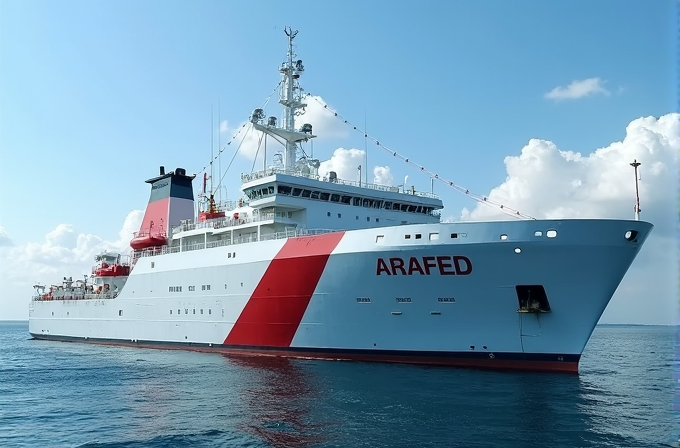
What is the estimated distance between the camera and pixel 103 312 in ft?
102

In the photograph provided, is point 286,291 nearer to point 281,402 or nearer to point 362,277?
point 362,277

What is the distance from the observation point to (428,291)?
1728 cm

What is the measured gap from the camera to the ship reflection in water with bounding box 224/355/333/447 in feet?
34.8

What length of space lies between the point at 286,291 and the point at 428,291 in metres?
5.43

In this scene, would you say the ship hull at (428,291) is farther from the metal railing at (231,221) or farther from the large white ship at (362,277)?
the metal railing at (231,221)

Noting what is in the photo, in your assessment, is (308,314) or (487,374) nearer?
(487,374)

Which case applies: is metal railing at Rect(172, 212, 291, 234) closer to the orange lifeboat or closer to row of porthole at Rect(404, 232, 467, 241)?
the orange lifeboat

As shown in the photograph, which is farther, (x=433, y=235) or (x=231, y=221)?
(x=231, y=221)

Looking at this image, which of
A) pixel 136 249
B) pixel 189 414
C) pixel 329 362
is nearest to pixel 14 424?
pixel 189 414

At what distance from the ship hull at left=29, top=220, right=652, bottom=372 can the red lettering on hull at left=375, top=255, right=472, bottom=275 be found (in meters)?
0.03

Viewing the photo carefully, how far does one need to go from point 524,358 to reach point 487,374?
126 centimetres

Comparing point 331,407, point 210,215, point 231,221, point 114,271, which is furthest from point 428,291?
point 114,271

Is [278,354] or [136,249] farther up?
[136,249]

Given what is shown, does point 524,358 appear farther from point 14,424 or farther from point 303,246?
point 14,424
